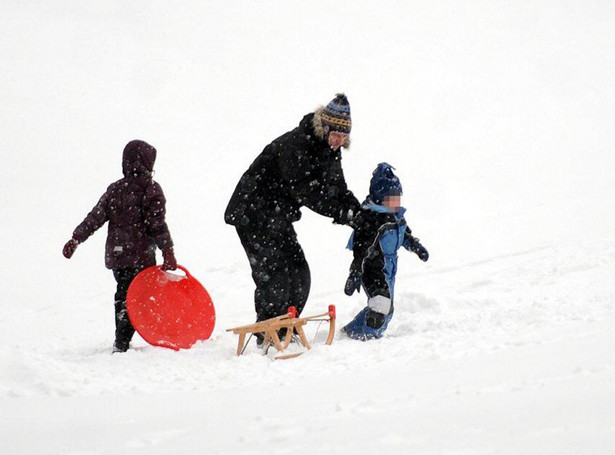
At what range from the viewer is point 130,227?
15.8ft

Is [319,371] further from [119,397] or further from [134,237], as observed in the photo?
[134,237]

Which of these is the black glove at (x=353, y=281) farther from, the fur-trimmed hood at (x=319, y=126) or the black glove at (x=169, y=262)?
the black glove at (x=169, y=262)

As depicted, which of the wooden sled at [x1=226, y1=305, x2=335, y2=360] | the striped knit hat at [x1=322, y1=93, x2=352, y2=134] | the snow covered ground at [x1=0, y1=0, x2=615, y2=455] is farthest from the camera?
the striped knit hat at [x1=322, y1=93, x2=352, y2=134]

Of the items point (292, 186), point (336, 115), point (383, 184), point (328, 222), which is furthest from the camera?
point (328, 222)

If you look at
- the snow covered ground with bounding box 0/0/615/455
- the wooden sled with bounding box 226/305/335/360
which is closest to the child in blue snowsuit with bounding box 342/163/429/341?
the snow covered ground with bounding box 0/0/615/455

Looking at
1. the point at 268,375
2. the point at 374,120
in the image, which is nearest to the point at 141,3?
the point at 374,120

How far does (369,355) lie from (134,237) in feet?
5.82

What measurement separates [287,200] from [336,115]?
65 cm

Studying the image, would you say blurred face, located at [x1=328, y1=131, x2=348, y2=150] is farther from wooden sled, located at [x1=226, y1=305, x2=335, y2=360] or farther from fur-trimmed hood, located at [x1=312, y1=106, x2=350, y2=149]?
wooden sled, located at [x1=226, y1=305, x2=335, y2=360]

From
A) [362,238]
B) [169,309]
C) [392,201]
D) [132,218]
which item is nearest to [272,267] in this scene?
[362,238]

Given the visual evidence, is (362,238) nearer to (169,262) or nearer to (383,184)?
(383,184)

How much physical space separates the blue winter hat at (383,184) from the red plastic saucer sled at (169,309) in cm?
132

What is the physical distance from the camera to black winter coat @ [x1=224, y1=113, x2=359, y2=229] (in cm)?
453

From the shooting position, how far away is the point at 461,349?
382 centimetres
